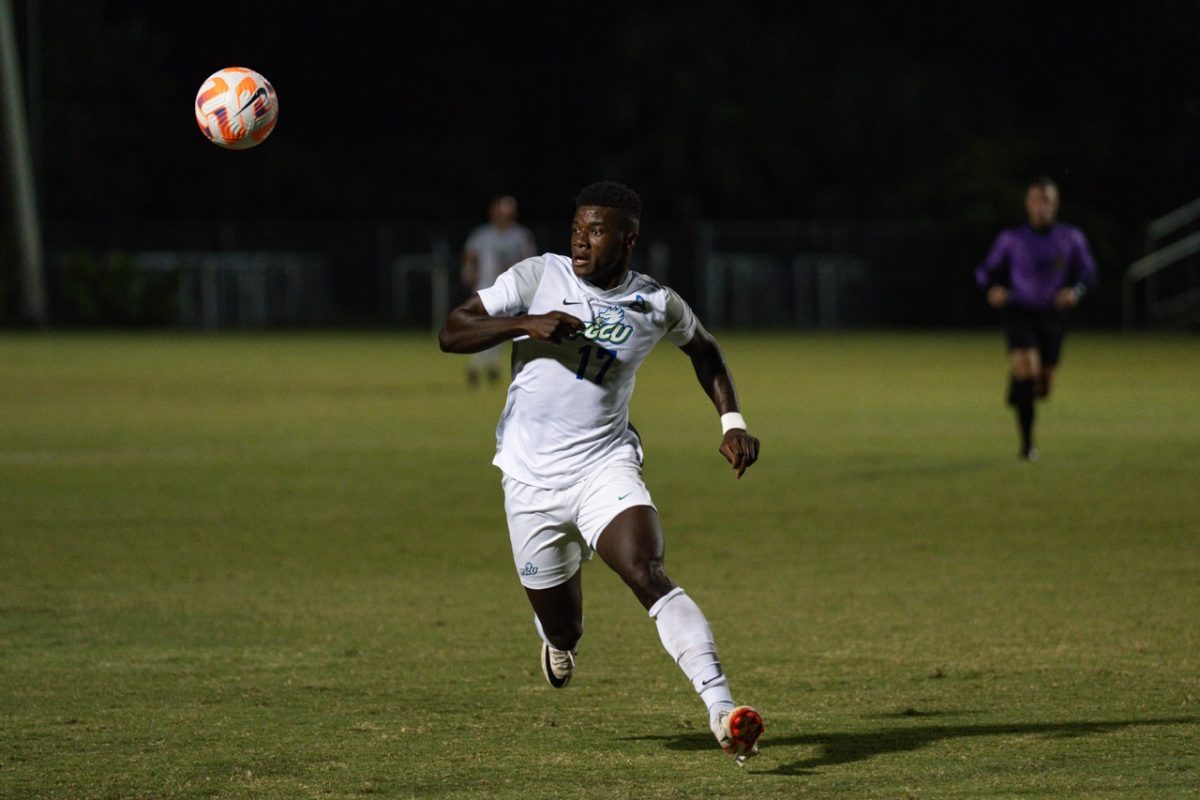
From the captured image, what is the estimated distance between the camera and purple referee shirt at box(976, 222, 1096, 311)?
1634 cm

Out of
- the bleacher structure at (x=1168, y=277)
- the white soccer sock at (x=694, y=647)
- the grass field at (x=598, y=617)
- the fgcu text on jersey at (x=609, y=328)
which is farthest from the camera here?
the bleacher structure at (x=1168, y=277)

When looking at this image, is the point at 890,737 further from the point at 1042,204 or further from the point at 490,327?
the point at 1042,204

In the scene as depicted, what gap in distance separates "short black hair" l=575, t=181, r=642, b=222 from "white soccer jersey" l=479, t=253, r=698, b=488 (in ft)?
0.91

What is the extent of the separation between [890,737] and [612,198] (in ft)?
6.96

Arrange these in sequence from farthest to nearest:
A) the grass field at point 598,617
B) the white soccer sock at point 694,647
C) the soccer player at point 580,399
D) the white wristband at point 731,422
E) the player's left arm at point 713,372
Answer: the player's left arm at point 713,372, the white wristband at point 731,422, the soccer player at point 580,399, the grass field at point 598,617, the white soccer sock at point 694,647

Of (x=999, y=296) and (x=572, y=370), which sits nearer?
(x=572, y=370)

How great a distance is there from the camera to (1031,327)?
16406 mm

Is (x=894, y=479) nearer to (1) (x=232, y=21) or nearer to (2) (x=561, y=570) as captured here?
(2) (x=561, y=570)

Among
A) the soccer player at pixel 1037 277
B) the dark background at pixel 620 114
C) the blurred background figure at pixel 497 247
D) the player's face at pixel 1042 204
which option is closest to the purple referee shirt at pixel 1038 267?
the soccer player at pixel 1037 277

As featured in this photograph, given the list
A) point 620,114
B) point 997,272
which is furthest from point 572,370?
point 620,114

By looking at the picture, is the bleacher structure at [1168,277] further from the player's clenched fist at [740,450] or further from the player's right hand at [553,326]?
the player's right hand at [553,326]

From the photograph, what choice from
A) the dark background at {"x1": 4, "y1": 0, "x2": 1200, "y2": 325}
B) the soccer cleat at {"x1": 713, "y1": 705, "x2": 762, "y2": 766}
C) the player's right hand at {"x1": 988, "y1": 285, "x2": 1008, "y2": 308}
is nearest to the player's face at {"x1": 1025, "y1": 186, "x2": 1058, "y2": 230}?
the player's right hand at {"x1": 988, "y1": 285, "x2": 1008, "y2": 308}

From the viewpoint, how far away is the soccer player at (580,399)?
645cm

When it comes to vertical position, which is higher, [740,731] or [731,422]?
[731,422]
